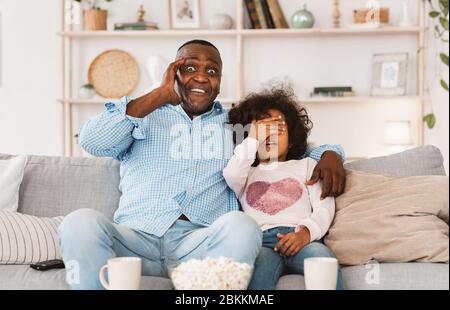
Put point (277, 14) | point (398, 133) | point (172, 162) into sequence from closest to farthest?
point (172, 162) → point (398, 133) → point (277, 14)

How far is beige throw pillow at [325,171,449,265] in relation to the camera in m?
2.00

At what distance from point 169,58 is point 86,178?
2540mm

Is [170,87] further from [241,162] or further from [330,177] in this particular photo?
[330,177]

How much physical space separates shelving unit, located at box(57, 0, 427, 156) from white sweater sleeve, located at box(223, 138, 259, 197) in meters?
2.49

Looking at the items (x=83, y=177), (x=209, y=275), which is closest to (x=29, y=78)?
(x=83, y=177)

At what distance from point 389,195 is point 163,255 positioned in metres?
0.70

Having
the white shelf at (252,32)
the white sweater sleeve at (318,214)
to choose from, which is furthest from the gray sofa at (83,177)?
the white shelf at (252,32)

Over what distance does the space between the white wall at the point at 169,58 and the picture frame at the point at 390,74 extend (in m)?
0.08

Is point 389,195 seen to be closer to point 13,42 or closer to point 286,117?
point 286,117

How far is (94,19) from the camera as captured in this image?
4770mm

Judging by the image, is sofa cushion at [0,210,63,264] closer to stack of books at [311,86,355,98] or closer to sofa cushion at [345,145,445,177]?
sofa cushion at [345,145,445,177]

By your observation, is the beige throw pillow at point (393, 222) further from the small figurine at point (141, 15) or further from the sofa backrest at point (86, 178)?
the small figurine at point (141, 15)

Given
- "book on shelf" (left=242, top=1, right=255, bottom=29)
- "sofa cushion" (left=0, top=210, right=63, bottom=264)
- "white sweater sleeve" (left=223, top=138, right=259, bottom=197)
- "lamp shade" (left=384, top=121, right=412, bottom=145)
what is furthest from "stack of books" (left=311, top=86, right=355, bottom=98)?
"sofa cushion" (left=0, top=210, right=63, bottom=264)

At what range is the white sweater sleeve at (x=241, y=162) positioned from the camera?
2.17 m
